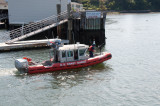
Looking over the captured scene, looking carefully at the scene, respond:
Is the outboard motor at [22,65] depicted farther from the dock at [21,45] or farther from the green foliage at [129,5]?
the green foliage at [129,5]

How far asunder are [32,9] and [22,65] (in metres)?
21.9

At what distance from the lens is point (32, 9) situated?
4097cm

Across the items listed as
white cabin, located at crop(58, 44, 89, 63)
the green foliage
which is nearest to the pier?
white cabin, located at crop(58, 44, 89, 63)

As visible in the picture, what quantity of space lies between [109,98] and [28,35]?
66.8 ft

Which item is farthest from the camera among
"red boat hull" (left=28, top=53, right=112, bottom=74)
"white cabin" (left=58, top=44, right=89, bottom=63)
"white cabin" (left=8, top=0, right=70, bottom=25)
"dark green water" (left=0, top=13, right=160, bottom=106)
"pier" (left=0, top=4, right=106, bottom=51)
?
"white cabin" (left=8, top=0, right=70, bottom=25)

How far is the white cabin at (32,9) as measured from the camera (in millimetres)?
40312

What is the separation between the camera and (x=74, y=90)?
18547 millimetres

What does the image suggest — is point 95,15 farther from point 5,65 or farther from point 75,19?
point 5,65

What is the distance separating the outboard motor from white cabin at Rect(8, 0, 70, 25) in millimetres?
20419

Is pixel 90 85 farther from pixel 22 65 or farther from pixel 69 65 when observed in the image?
pixel 22 65

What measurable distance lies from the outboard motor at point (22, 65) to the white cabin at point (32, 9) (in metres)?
20.4

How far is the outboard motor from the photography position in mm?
20891

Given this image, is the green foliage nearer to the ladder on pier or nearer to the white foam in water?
the ladder on pier

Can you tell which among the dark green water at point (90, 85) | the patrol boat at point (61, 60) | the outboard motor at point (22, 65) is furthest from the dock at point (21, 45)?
the outboard motor at point (22, 65)
